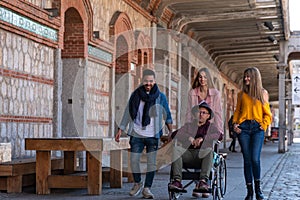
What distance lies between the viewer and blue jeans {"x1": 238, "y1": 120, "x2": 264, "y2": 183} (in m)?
8.11

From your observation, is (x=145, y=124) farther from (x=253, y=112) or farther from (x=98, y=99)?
(x=98, y=99)

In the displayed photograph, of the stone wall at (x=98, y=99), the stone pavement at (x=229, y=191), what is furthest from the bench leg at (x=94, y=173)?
the stone wall at (x=98, y=99)

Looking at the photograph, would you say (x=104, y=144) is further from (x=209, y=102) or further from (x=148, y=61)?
(x=148, y=61)

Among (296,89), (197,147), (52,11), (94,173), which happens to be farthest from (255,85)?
(296,89)

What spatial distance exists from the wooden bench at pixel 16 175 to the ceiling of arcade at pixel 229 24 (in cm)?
866

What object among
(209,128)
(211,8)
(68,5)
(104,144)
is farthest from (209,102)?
(211,8)

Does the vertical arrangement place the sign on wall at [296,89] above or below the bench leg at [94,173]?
above

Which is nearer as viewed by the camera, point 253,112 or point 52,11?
point 253,112

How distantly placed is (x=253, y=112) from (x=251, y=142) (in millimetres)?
381

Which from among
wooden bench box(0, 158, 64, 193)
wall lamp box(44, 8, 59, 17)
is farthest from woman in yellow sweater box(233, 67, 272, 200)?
wall lamp box(44, 8, 59, 17)

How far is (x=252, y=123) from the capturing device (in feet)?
26.7

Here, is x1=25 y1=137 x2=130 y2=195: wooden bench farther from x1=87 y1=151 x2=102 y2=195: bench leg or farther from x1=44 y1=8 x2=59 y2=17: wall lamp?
x1=44 y1=8 x2=59 y2=17: wall lamp

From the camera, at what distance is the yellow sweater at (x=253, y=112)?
26.7 ft

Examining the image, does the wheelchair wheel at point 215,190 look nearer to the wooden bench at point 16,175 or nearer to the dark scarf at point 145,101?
the dark scarf at point 145,101
